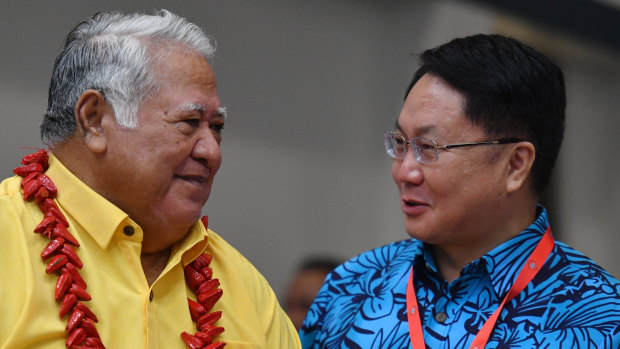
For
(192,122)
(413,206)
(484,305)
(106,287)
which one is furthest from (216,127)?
(484,305)


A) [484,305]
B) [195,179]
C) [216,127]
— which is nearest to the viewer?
[195,179]

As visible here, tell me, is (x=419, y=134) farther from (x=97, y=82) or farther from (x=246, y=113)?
(x=246, y=113)

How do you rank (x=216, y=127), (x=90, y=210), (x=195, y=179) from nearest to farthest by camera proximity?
(x=90, y=210), (x=195, y=179), (x=216, y=127)

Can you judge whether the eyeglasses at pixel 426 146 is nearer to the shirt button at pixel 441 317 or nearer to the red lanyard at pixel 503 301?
the red lanyard at pixel 503 301

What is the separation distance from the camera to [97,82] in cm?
225

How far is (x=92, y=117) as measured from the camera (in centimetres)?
226

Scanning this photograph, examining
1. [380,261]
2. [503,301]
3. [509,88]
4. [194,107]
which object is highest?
[509,88]

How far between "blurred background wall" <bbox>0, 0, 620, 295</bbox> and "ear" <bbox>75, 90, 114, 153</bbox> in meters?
2.58

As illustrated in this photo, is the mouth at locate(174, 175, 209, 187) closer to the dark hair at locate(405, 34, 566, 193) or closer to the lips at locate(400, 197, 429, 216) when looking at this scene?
the lips at locate(400, 197, 429, 216)

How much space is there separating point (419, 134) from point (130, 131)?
2.86ft

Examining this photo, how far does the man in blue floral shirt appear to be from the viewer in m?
2.49

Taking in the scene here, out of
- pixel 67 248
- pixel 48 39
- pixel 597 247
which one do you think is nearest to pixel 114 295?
pixel 67 248

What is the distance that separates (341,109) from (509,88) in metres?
3.36

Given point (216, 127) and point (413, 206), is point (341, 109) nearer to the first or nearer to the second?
point (413, 206)
